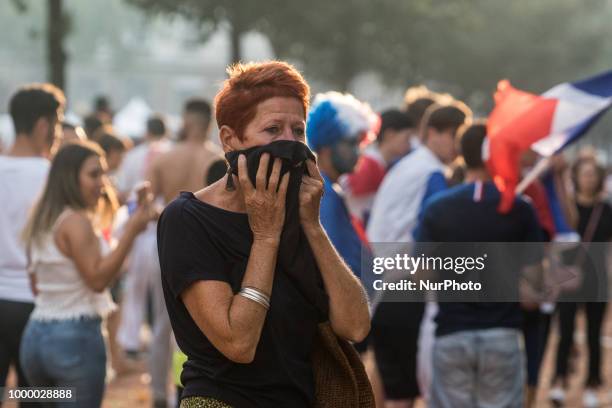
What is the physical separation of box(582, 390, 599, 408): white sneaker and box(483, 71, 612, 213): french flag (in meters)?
3.93

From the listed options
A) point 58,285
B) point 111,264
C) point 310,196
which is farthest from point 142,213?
point 310,196

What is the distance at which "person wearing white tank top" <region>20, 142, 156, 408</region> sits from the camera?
5.29 m

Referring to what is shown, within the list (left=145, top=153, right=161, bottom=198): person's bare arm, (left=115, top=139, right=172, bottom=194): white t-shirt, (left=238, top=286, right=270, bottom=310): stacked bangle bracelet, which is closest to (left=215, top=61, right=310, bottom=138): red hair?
(left=238, top=286, right=270, bottom=310): stacked bangle bracelet

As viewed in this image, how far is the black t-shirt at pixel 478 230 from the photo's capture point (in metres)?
5.64

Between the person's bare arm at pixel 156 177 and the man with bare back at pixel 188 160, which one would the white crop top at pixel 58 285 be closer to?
the man with bare back at pixel 188 160

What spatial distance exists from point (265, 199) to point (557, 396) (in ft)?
22.3

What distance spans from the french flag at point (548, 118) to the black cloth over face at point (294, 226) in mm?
2852

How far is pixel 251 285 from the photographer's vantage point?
3045 mm

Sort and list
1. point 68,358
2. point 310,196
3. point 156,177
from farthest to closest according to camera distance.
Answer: point 156,177 → point 68,358 → point 310,196

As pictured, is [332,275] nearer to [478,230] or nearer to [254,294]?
[254,294]

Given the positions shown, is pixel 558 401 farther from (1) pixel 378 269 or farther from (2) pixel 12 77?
(2) pixel 12 77

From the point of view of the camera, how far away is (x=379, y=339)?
22.5 feet

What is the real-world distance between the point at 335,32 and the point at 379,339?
17816 mm

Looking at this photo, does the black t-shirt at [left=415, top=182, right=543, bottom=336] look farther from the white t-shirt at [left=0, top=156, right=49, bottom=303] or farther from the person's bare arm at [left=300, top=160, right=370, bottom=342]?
the person's bare arm at [left=300, top=160, right=370, bottom=342]
